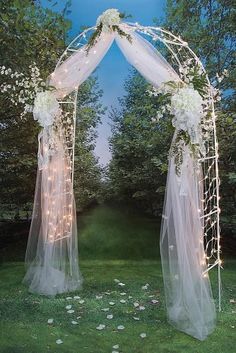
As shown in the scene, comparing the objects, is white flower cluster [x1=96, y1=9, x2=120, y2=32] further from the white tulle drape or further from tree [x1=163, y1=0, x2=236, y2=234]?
tree [x1=163, y1=0, x2=236, y2=234]

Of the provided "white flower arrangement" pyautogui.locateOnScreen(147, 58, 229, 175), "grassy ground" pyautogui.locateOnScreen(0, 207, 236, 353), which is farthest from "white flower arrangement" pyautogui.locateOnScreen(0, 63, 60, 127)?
"grassy ground" pyautogui.locateOnScreen(0, 207, 236, 353)

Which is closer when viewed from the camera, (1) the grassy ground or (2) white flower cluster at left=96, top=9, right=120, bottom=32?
(1) the grassy ground

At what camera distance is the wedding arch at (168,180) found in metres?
3.55

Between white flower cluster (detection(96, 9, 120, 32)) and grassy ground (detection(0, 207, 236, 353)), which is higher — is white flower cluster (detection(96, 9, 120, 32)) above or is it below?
above

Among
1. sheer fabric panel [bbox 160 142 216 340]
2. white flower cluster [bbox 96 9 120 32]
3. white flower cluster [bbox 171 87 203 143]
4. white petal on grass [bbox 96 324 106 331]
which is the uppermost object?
white flower cluster [bbox 96 9 120 32]

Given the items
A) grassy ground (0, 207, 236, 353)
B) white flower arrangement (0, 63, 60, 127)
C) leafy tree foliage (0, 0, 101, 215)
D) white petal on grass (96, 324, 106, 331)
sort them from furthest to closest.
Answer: white flower arrangement (0, 63, 60, 127) → leafy tree foliage (0, 0, 101, 215) → white petal on grass (96, 324, 106, 331) → grassy ground (0, 207, 236, 353)

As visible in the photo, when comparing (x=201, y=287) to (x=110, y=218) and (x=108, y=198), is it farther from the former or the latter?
(x=108, y=198)

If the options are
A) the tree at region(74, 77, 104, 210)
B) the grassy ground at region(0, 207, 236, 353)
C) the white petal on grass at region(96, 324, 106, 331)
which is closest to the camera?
the grassy ground at region(0, 207, 236, 353)

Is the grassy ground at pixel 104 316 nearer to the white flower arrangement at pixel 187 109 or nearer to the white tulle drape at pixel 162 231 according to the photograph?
the white tulle drape at pixel 162 231

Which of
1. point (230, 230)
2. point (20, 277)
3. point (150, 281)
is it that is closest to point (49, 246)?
point (20, 277)

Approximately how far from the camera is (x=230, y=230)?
26.6 ft

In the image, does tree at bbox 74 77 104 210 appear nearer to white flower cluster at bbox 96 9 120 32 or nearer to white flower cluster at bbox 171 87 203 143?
white flower cluster at bbox 96 9 120 32

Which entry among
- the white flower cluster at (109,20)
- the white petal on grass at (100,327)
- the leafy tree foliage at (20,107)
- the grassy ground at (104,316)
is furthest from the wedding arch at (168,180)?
the white petal on grass at (100,327)

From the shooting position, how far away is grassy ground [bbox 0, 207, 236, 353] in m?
3.26
